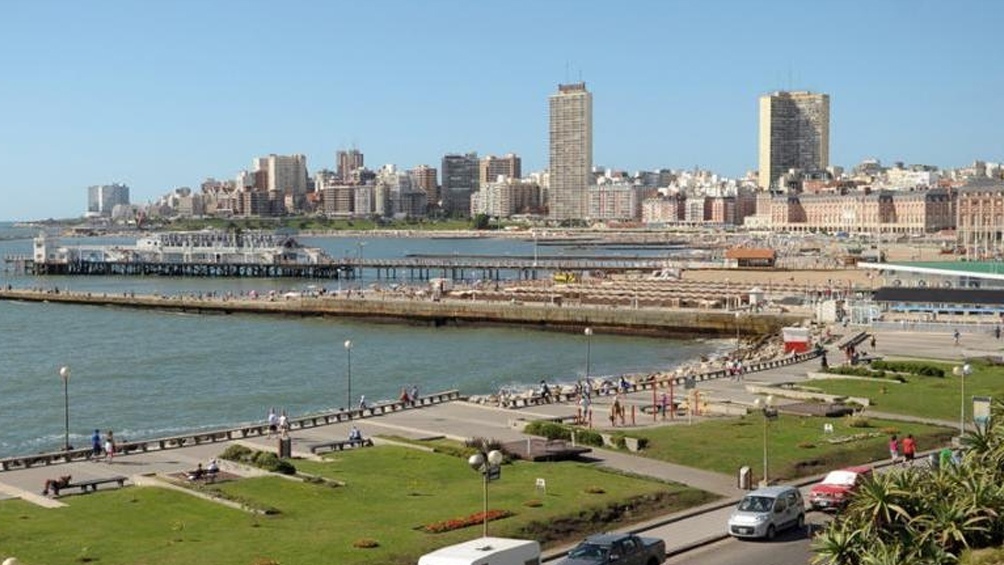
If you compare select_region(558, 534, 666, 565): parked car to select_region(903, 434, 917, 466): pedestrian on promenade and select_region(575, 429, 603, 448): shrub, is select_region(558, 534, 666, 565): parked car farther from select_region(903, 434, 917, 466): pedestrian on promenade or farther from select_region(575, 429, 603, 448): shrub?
select_region(575, 429, 603, 448): shrub

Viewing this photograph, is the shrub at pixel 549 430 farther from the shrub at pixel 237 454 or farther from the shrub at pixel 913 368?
the shrub at pixel 913 368

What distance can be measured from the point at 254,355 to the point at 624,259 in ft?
249

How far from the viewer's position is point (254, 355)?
62.4m

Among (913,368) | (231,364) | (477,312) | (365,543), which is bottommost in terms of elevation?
(231,364)

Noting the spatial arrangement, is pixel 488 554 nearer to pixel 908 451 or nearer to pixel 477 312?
pixel 908 451

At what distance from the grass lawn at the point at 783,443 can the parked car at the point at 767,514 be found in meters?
4.13

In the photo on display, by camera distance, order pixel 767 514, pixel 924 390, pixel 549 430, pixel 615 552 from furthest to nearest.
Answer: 1. pixel 924 390
2. pixel 549 430
3. pixel 767 514
4. pixel 615 552

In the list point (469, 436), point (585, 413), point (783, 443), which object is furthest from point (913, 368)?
point (469, 436)

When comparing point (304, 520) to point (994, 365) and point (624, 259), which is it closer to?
point (994, 365)

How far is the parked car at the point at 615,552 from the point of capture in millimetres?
16391

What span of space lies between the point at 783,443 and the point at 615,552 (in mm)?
11191

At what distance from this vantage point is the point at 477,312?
264ft

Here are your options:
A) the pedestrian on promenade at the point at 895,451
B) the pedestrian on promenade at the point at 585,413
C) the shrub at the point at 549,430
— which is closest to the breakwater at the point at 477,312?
the pedestrian on promenade at the point at 585,413

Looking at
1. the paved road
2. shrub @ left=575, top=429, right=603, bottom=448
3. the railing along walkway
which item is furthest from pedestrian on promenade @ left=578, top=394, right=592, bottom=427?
the railing along walkway
